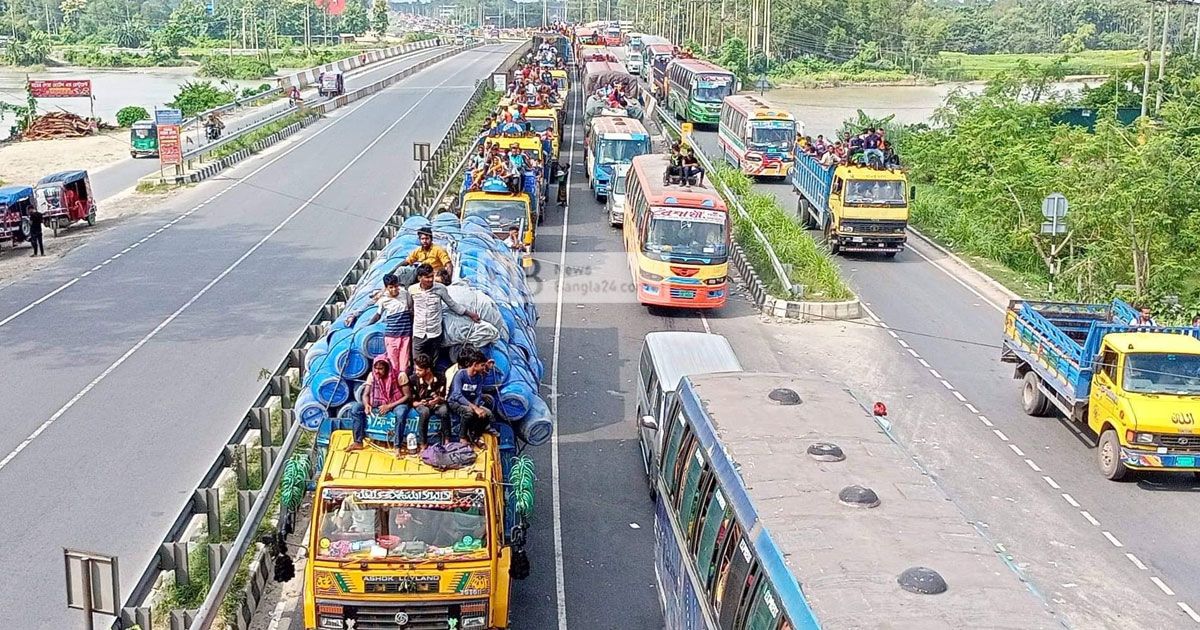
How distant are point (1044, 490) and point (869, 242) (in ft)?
48.3

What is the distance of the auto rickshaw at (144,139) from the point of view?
51312mm

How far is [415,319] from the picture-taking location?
40.4 ft

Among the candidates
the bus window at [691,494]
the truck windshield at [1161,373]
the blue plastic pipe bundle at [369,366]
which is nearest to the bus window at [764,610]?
the bus window at [691,494]

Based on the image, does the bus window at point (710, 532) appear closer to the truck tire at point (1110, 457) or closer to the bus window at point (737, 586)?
the bus window at point (737, 586)

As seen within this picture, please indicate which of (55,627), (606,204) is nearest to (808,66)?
(606,204)

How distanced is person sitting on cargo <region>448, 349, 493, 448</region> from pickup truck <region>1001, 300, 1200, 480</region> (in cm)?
889

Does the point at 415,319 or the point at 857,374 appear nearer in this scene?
the point at 415,319

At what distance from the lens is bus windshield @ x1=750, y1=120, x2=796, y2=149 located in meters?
41.7

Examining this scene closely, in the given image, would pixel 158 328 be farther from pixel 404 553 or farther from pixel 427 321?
pixel 404 553

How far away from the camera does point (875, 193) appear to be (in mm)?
30016

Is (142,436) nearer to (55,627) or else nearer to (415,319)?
(55,627)

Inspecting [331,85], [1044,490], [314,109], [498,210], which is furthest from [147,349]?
[331,85]

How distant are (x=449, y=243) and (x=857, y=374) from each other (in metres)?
7.96

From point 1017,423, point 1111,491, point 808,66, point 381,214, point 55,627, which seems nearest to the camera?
point 55,627
